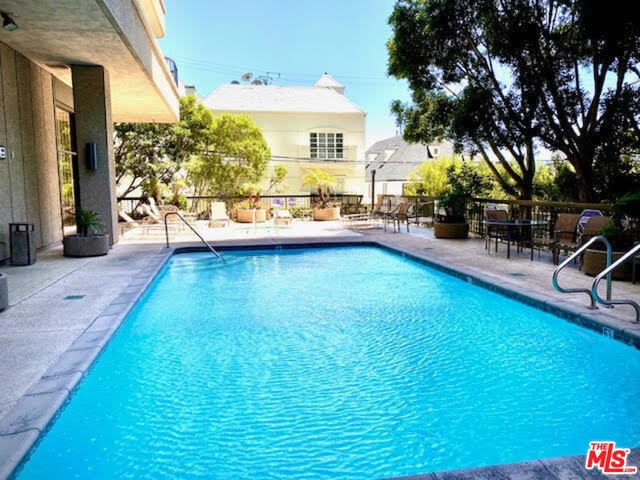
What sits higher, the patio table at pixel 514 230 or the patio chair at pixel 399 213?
the patio chair at pixel 399 213

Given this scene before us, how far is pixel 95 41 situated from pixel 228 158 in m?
11.6

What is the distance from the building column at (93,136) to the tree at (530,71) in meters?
6.86

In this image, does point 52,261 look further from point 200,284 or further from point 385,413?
point 385,413

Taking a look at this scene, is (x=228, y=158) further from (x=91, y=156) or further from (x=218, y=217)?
(x=91, y=156)

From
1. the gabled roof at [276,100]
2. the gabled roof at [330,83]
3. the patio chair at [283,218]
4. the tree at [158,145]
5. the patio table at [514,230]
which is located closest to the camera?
the patio table at [514,230]

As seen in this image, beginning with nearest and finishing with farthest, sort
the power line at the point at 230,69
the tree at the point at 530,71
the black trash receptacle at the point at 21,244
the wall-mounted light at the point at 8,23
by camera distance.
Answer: the wall-mounted light at the point at 8,23 → the black trash receptacle at the point at 21,244 → the tree at the point at 530,71 → the power line at the point at 230,69

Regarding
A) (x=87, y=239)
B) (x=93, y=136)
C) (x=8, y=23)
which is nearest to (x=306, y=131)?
(x=93, y=136)

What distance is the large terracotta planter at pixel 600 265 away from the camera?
592cm

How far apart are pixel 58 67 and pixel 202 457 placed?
8.95 metres

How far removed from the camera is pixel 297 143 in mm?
27953

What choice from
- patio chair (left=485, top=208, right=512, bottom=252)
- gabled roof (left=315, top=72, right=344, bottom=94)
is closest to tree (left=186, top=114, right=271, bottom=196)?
patio chair (left=485, top=208, right=512, bottom=252)

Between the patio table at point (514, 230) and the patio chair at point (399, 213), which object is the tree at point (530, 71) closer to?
the patio table at point (514, 230)

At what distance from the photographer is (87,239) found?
8.23 m

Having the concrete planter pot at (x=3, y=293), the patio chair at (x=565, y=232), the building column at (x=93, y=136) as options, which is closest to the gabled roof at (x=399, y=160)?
the patio chair at (x=565, y=232)
